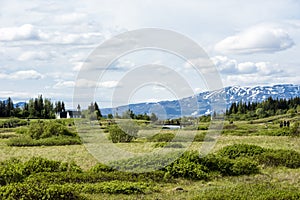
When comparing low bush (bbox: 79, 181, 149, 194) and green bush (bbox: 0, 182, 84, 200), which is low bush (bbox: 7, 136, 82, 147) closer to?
low bush (bbox: 79, 181, 149, 194)

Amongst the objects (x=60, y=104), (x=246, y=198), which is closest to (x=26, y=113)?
(x=60, y=104)

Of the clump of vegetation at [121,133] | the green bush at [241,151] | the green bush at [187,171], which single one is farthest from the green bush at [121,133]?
the green bush at [187,171]

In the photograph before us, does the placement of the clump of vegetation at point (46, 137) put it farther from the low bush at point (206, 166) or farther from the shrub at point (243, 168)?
the shrub at point (243, 168)

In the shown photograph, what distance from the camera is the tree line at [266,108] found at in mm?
113188

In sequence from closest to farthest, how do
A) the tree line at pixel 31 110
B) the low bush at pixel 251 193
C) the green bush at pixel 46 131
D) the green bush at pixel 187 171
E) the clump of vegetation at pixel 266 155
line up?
the low bush at pixel 251 193 < the green bush at pixel 187 171 < the clump of vegetation at pixel 266 155 < the green bush at pixel 46 131 < the tree line at pixel 31 110

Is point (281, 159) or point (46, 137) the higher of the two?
point (46, 137)

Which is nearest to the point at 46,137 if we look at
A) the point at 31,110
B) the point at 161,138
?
the point at 161,138

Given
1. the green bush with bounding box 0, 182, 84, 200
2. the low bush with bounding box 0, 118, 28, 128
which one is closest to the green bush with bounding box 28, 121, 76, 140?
the green bush with bounding box 0, 182, 84, 200

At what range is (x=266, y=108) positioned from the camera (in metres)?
117

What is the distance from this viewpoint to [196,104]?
20.7m

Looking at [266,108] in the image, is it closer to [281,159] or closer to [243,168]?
[281,159]

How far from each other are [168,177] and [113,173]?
79.8 inches

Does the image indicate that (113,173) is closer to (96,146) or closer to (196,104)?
(196,104)

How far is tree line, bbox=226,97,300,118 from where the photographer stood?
11319 centimetres
